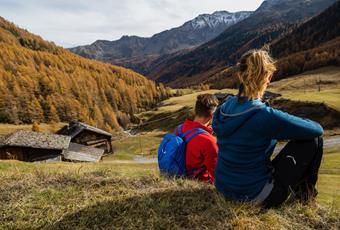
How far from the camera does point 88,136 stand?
279ft

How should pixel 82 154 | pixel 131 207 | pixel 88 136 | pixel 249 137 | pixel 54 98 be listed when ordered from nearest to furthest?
1. pixel 249 137
2. pixel 131 207
3. pixel 82 154
4. pixel 88 136
5. pixel 54 98

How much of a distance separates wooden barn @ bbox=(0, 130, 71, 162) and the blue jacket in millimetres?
59915

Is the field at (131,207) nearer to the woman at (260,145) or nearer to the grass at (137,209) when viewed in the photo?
the grass at (137,209)

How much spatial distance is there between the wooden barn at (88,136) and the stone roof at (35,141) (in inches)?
685

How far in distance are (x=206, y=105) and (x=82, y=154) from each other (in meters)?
64.9

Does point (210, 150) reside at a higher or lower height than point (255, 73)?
lower

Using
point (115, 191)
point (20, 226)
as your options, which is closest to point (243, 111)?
point (115, 191)

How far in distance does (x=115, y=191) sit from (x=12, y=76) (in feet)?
586

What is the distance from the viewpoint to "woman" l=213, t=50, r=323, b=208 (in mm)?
5340

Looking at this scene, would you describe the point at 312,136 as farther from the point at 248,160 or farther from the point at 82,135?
the point at 82,135

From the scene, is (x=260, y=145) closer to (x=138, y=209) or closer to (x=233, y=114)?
A: (x=233, y=114)

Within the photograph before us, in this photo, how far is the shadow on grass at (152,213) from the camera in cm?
506

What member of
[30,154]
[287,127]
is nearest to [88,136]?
[30,154]

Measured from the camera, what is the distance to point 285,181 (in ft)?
18.4
